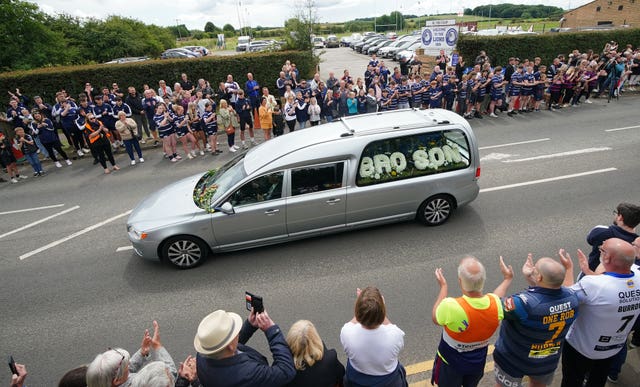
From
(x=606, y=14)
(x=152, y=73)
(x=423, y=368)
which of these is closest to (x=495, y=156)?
(x=423, y=368)

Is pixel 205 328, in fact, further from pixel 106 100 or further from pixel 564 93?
pixel 564 93

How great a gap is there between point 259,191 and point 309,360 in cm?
378

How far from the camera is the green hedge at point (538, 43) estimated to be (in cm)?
1884

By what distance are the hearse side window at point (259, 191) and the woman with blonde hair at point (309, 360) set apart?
11.7 feet

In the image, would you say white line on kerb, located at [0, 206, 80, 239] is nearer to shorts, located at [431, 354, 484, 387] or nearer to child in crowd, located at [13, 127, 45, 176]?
child in crowd, located at [13, 127, 45, 176]

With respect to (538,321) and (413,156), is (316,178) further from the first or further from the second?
(538,321)

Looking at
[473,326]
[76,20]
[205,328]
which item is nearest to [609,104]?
[473,326]

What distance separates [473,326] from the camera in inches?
114

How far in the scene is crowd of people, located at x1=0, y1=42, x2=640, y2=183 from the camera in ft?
37.8

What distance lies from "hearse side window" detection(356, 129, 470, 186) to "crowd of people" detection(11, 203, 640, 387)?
3.38 metres

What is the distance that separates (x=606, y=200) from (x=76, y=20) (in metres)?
42.7

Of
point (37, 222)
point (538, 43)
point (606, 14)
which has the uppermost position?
point (606, 14)

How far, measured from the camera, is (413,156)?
6574 mm

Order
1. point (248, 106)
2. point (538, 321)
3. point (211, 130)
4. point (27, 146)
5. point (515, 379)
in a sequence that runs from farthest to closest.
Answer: point (248, 106) < point (211, 130) < point (27, 146) < point (515, 379) < point (538, 321)
